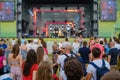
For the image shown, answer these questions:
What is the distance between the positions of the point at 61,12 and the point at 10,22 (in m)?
8.29

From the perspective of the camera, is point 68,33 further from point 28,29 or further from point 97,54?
point 97,54

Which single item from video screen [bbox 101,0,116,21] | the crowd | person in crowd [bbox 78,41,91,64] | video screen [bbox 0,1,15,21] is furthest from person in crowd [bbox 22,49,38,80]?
video screen [bbox 101,0,116,21]

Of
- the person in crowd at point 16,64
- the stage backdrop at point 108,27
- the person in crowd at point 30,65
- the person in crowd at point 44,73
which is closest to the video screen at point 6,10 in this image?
the stage backdrop at point 108,27

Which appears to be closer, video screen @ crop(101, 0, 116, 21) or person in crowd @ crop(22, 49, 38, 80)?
person in crowd @ crop(22, 49, 38, 80)

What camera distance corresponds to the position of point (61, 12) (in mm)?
51875

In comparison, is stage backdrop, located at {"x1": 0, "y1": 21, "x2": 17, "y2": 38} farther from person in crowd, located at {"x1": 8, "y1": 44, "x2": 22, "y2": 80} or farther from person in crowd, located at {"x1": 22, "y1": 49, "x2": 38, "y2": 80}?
person in crowd, located at {"x1": 22, "y1": 49, "x2": 38, "y2": 80}

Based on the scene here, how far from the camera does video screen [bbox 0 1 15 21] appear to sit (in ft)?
147

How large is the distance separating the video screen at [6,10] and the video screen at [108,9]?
9599mm

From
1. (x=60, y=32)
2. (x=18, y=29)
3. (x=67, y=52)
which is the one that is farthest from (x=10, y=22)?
(x=67, y=52)

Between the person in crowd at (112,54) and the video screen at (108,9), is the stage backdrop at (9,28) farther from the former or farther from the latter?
the person in crowd at (112,54)

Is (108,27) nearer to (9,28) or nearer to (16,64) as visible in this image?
(9,28)

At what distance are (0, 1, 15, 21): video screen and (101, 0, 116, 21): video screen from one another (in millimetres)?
9599

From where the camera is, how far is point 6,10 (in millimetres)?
44750

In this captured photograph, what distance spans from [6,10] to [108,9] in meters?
10.7
